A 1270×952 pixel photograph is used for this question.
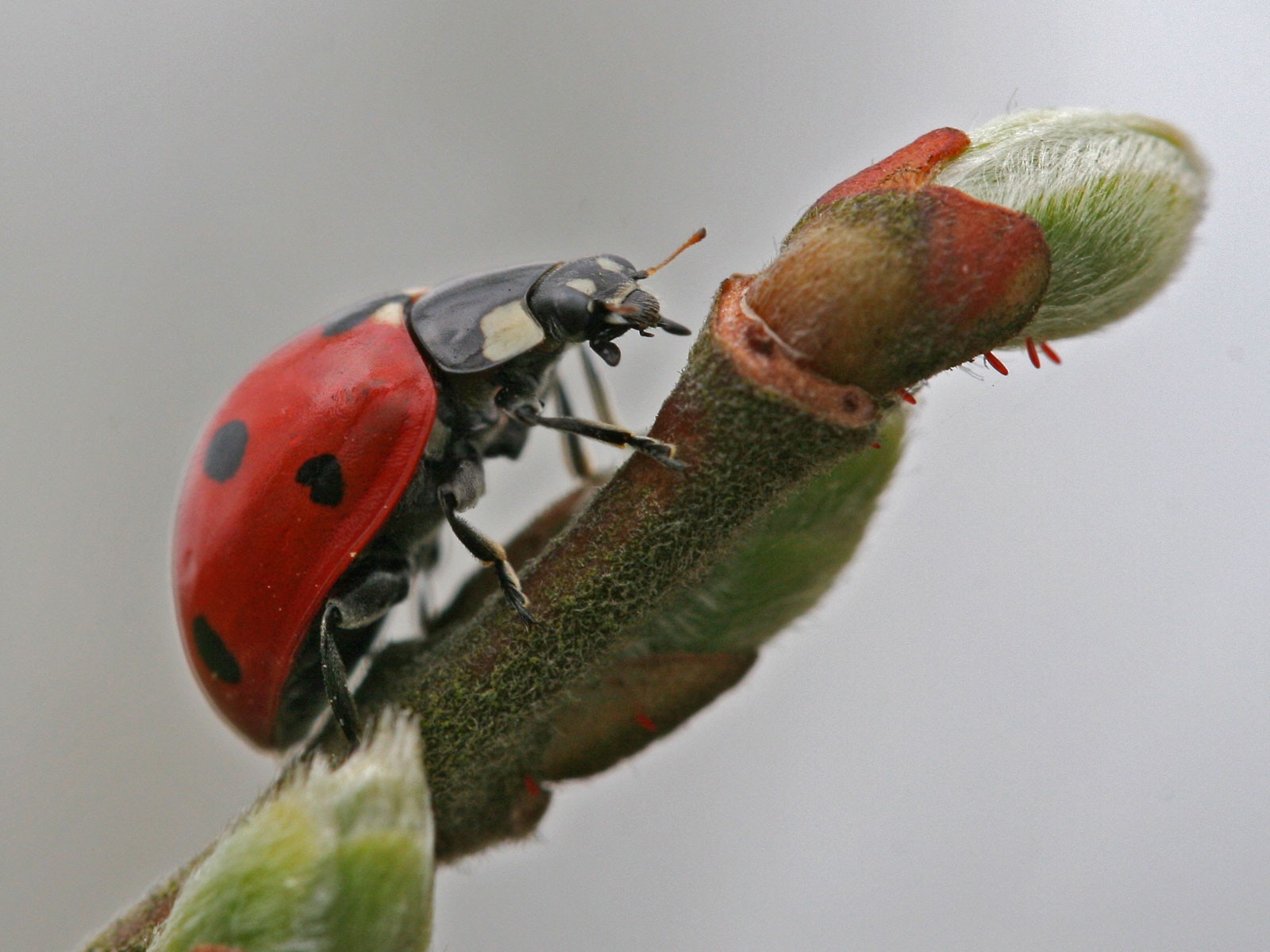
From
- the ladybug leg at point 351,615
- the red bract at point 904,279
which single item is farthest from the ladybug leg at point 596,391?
the red bract at point 904,279

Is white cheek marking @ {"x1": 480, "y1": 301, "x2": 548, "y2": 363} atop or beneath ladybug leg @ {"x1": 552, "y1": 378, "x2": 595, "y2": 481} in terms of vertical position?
atop

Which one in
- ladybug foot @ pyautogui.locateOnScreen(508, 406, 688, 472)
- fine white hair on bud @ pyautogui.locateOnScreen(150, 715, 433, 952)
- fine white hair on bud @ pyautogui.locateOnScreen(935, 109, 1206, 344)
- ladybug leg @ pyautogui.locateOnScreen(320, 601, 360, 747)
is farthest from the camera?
ladybug leg @ pyautogui.locateOnScreen(320, 601, 360, 747)

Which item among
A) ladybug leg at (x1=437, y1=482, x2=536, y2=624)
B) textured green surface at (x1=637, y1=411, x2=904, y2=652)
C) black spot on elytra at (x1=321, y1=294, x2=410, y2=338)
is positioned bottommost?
textured green surface at (x1=637, y1=411, x2=904, y2=652)

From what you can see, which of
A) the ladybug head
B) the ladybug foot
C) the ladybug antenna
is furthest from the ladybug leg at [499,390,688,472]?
the ladybug antenna

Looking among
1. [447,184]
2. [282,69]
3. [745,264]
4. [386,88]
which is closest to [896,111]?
[745,264]

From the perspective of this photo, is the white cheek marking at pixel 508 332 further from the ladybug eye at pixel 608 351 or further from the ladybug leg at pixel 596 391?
the ladybug leg at pixel 596 391

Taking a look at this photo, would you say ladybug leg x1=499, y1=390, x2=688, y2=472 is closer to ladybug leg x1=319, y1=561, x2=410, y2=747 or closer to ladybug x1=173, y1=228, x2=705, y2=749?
ladybug x1=173, y1=228, x2=705, y2=749

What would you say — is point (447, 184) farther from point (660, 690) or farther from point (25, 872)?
point (660, 690)

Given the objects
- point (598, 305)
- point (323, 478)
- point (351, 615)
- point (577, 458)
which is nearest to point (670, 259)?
point (598, 305)
